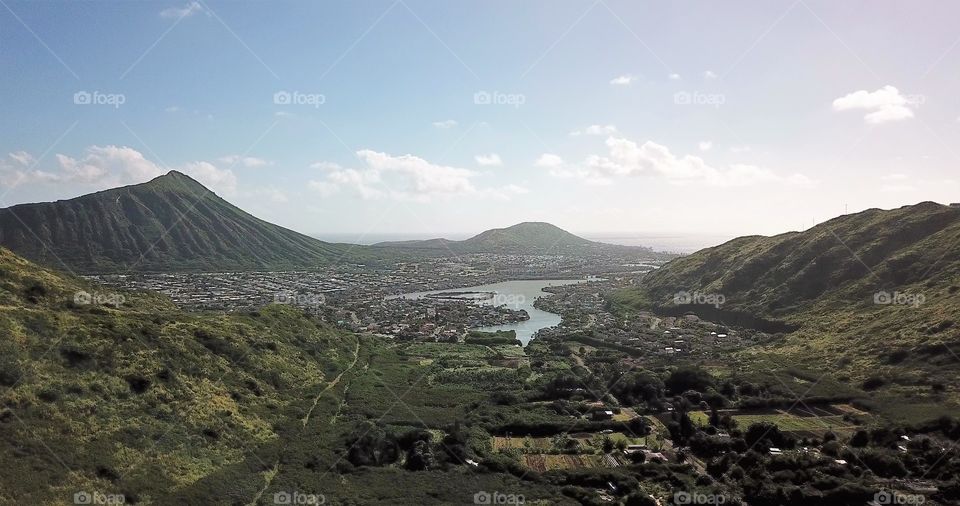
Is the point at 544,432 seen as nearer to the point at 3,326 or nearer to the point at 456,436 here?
the point at 456,436

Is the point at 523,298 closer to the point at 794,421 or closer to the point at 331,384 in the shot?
the point at 331,384

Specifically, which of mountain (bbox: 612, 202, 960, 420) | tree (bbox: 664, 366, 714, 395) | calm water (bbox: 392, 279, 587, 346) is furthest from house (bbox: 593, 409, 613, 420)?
calm water (bbox: 392, 279, 587, 346)

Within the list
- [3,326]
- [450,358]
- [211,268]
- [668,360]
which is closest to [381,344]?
[450,358]

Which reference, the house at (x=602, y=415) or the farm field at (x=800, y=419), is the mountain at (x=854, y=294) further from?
the house at (x=602, y=415)

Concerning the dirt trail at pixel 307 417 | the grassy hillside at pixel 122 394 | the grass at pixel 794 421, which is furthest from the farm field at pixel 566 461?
the grassy hillside at pixel 122 394

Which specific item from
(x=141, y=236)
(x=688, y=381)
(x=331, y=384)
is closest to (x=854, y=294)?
(x=688, y=381)
